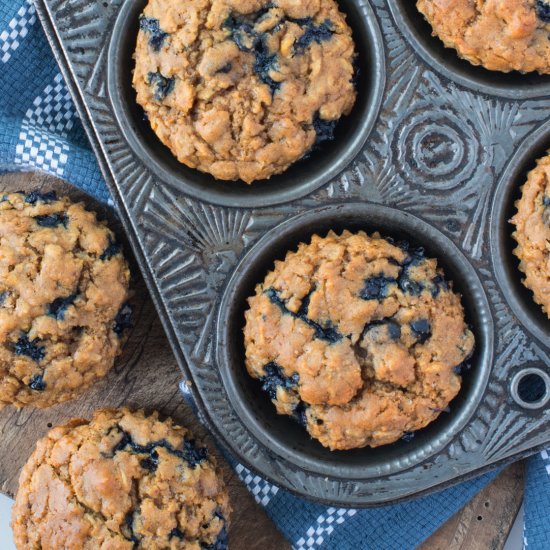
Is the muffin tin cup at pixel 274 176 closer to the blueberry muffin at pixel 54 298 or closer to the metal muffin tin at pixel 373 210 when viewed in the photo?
the metal muffin tin at pixel 373 210

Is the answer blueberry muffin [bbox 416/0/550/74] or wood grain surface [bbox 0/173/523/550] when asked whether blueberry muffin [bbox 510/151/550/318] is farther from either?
wood grain surface [bbox 0/173/523/550]

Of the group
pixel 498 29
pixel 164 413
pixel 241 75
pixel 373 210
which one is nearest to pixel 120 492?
pixel 164 413

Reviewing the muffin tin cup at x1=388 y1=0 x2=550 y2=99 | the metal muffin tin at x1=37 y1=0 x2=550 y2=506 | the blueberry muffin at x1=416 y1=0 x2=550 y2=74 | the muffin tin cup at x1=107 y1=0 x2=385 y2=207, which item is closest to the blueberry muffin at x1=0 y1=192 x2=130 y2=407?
the metal muffin tin at x1=37 y1=0 x2=550 y2=506

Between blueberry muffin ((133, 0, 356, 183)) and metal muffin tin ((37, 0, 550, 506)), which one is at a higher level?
blueberry muffin ((133, 0, 356, 183))

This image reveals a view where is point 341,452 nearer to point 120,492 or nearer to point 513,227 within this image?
point 120,492

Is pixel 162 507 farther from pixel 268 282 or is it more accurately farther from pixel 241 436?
pixel 268 282

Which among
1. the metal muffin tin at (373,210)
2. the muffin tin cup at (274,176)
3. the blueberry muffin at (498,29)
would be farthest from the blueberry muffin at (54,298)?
the blueberry muffin at (498,29)

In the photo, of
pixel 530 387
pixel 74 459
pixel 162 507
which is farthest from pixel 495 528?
pixel 74 459
